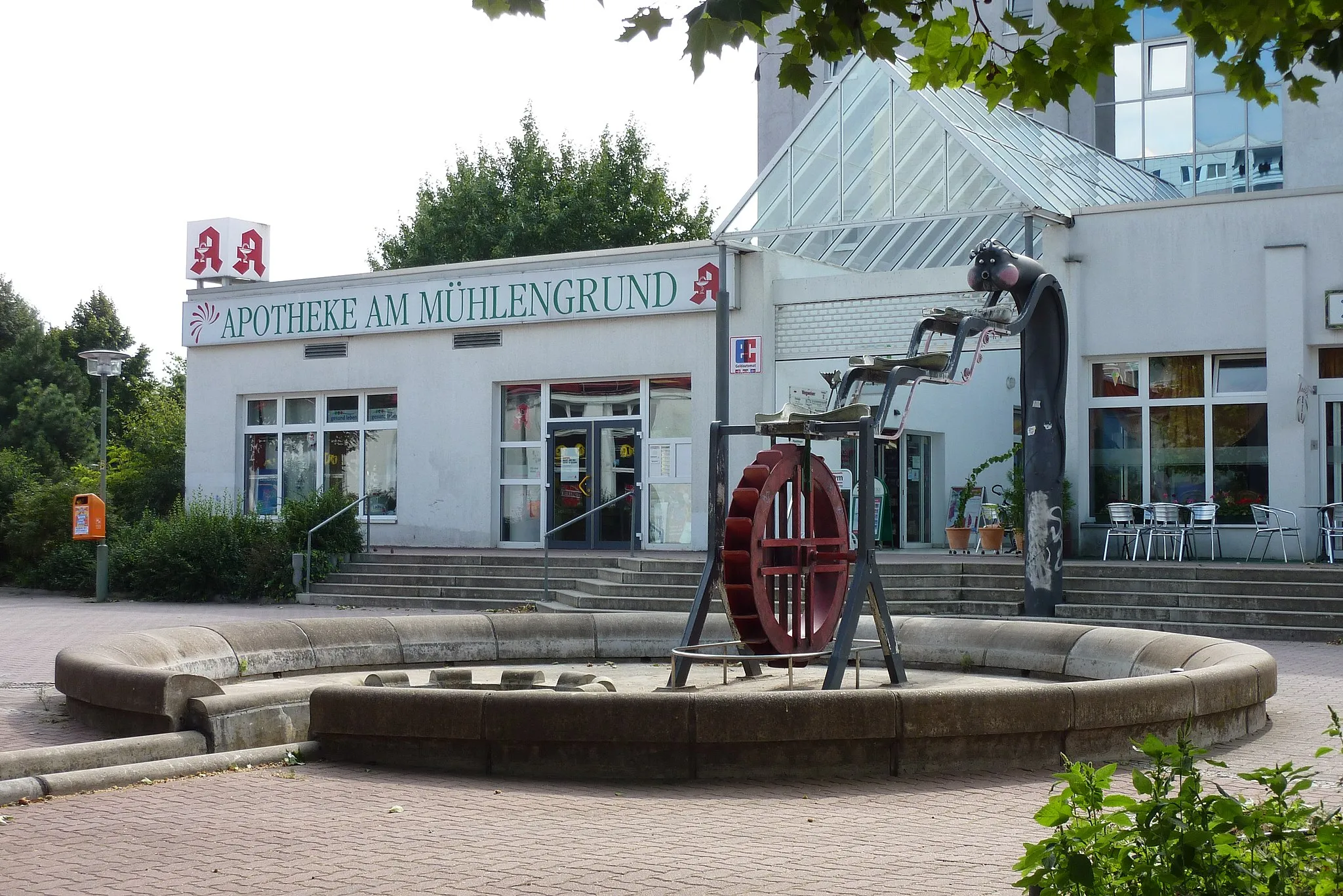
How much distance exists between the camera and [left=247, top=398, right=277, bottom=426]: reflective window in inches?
1094

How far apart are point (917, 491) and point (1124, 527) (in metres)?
6.66

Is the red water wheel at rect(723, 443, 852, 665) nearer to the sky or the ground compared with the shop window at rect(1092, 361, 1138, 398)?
nearer to the ground

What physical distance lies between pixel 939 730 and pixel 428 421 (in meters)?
18.9

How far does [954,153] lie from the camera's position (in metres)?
21.4

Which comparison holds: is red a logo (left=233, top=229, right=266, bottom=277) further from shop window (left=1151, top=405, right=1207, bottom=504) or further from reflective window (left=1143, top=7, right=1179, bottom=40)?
reflective window (left=1143, top=7, right=1179, bottom=40)

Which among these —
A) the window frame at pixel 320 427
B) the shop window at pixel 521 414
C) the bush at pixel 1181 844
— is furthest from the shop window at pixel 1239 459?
the bush at pixel 1181 844

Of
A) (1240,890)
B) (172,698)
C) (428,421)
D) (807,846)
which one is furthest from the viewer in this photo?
(428,421)

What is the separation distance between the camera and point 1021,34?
544 centimetres

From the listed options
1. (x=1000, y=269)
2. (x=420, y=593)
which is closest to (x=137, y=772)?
(x=1000, y=269)

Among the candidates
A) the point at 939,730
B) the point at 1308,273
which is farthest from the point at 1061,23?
the point at 1308,273

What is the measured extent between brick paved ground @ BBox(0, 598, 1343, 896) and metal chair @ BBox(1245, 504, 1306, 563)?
1149 cm

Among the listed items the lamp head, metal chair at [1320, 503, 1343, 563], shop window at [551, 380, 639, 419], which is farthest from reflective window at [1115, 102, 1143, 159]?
the lamp head

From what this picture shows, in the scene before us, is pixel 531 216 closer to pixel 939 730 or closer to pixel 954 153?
pixel 954 153

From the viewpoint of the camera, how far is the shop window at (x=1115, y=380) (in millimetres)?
20625
